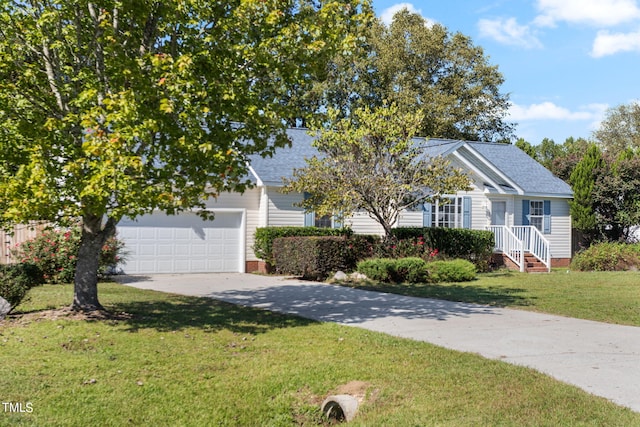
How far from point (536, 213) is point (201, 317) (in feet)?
62.5

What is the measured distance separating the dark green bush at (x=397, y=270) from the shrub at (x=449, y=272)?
262 millimetres

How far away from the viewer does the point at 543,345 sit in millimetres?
8695

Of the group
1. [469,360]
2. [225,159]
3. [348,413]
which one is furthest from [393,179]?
[348,413]

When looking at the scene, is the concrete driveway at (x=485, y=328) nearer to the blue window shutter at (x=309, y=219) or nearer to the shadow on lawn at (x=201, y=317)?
the shadow on lawn at (x=201, y=317)

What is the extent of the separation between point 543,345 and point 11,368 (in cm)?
688

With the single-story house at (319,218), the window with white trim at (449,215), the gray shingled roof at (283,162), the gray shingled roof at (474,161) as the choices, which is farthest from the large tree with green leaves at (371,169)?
the window with white trim at (449,215)

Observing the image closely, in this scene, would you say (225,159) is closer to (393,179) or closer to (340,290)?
(340,290)

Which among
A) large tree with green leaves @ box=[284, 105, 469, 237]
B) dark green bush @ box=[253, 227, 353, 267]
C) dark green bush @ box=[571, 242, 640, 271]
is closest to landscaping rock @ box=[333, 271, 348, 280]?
large tree with green leaves @ box=[284, 105, 469, 237]

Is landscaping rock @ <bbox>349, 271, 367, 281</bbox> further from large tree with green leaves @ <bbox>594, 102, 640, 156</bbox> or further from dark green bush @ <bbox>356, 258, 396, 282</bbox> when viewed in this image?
large tree with green leaves @ <bbox>594, 102, 640, 156</bbox>

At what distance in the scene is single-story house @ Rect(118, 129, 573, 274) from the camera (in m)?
20.6

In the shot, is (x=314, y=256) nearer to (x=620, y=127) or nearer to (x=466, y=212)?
(x=466, y=212)

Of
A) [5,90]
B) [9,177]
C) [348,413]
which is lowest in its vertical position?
[348,413]

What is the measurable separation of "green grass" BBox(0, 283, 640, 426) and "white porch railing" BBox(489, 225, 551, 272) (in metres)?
15.1

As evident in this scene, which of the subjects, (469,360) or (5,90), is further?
(5,90)
